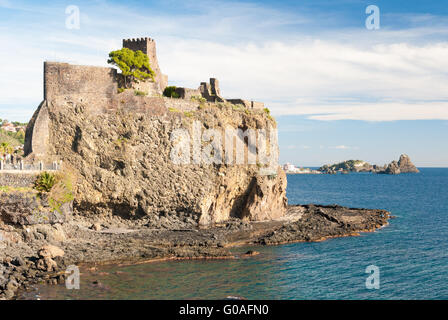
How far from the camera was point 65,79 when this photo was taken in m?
46.0

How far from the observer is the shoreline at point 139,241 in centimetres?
3159

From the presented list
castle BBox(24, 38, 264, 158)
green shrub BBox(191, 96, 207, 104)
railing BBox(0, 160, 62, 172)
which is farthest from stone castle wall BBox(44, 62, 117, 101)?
green shrub BBox(191, 96, 207, 104)

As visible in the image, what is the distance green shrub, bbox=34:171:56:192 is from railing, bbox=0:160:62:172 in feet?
4.87

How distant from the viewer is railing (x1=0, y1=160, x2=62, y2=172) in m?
39.4

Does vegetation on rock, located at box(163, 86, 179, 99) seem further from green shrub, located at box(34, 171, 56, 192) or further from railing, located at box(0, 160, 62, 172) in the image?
green shrub, located at box(34, 171, 56, 192)

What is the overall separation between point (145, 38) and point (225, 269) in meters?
33.4

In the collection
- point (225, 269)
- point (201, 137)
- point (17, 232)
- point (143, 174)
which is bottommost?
point (225, 269)

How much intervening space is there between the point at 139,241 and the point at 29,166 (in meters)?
12.4

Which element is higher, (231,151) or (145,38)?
(145,38)

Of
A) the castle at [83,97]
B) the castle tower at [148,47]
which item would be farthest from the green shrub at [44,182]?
the castle tower at [148,47]
